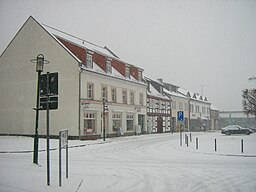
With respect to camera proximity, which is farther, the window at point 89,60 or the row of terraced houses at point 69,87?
the window at point 89,60

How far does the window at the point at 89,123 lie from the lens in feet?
104

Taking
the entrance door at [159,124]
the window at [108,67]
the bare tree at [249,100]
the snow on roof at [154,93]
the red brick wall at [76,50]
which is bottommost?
the entrance door at [159,124]

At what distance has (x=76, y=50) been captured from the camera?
33156 millimetres

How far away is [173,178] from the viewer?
10.8m

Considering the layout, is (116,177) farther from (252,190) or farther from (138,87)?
(138,87)

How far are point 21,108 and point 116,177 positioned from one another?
82.6ft

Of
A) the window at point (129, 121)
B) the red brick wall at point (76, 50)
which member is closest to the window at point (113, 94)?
the window at point (129, 121)

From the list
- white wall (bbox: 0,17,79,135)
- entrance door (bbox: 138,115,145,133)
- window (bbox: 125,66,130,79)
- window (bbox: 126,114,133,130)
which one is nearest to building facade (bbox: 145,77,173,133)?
entrance door (bbox: 138,115,145,133)

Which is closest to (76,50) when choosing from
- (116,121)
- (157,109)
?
(116,121)

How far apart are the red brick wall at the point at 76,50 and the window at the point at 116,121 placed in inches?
303

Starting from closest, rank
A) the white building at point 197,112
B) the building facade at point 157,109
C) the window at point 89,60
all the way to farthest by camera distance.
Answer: the window at point 89,60 < the building facade at point 157,109 < the white building at point 197,112

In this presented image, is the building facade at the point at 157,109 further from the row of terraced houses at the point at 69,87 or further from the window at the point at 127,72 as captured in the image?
the window at the point at 127,72

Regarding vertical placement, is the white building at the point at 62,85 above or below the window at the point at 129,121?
above

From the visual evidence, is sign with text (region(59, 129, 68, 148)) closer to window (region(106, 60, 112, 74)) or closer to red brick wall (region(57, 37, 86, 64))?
red brick wall (region(57, 37, 86, 64))
